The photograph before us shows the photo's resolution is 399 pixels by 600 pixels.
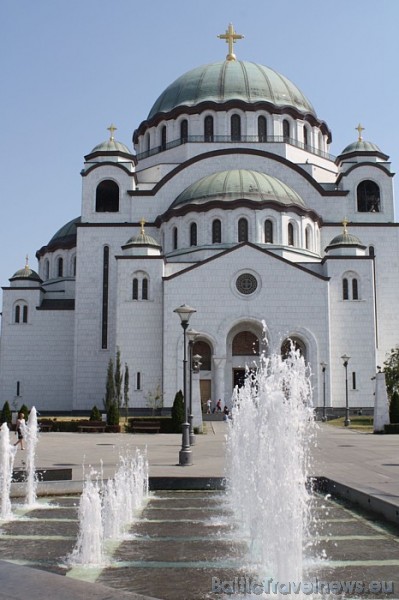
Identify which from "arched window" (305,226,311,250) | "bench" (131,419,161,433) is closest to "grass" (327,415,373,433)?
"bench" (131,419,161,433)

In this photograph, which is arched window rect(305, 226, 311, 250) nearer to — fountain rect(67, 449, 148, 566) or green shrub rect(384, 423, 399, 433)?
green shrub rect(384, 423, 399, 433)

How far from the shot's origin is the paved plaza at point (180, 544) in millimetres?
4902

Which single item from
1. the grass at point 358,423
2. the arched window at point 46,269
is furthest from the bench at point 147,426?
the arched window at point 46,269

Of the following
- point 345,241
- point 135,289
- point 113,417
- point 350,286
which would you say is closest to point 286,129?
point 345,241

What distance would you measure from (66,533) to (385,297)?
35396mm

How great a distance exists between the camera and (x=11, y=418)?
3191 centimetres

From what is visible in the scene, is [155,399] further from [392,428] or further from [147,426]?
A: [392,428]

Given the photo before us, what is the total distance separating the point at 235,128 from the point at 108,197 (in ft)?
32.5

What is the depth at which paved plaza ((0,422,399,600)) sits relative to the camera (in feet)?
16.1

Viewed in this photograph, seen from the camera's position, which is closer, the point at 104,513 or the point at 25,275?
the point at 104,513

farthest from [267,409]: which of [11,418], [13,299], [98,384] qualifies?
[13,299]

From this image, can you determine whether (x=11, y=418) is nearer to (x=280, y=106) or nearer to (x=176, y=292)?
(x=176, y=292)

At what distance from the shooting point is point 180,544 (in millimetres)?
8008

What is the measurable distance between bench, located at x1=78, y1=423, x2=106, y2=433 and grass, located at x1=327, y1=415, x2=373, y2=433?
10.7m
